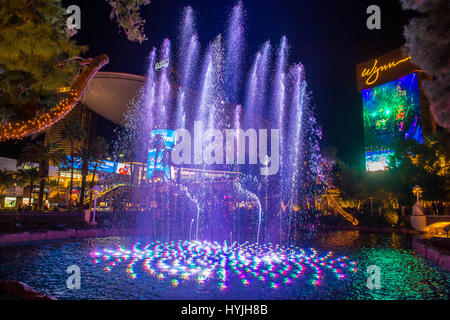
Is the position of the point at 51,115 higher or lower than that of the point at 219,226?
higher

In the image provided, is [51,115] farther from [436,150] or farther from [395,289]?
[436,150]

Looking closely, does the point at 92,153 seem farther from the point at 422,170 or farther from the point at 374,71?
the point at 374,71

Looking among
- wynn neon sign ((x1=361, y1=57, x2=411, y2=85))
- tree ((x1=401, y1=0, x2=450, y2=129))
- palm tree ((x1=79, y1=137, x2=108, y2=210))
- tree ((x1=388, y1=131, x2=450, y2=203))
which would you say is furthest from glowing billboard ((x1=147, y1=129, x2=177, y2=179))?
tree ((x1=401, y1=0, x2=450, y2=129))

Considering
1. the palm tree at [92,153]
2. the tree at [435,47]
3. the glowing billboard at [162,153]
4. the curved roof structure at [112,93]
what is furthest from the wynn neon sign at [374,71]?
the tree at [435,47]

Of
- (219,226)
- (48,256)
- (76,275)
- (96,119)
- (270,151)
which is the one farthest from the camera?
(96,119)

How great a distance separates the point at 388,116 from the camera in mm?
63500

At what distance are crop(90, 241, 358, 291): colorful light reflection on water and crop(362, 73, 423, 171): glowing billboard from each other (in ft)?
173

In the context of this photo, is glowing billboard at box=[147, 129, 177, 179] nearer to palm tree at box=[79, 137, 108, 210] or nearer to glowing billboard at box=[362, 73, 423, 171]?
palm tree at box=[79, 137, 108, 210]

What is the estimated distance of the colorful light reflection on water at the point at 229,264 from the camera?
7.31 meters

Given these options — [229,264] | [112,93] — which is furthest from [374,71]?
[229,264]

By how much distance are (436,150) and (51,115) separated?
96.3 ft

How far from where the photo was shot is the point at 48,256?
989 centimetres

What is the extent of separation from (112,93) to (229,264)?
180 feet
